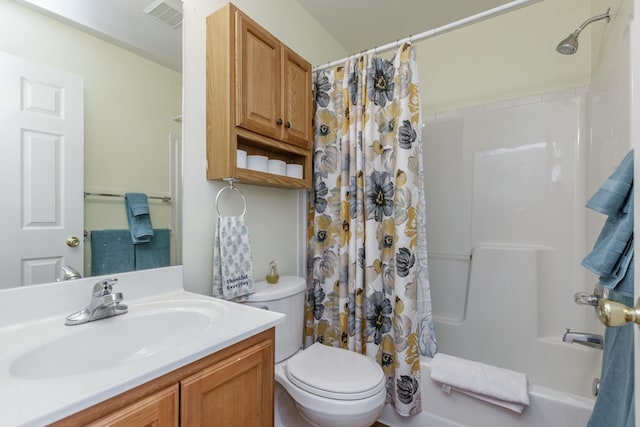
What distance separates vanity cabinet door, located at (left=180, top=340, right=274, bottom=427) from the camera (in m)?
0.69

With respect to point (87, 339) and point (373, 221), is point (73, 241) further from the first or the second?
point (373, 221)

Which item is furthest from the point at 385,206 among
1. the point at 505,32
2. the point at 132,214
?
the point at 505,32

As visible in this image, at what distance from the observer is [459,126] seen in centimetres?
207

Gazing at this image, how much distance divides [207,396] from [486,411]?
1.22 m

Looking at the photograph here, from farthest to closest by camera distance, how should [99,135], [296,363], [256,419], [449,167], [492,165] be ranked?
1. [449,167]
2. [492,165]
3. [296,363]
4. [99,135]
5. [256,419]

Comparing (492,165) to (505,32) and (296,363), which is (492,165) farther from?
(296,363)

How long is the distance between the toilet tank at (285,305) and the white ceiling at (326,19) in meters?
1.05

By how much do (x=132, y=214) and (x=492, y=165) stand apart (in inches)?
82.6

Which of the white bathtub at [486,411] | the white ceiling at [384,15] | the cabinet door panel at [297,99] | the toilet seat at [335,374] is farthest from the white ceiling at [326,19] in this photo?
the white bathtub at [486,411]

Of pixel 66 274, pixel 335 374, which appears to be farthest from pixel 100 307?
pixel 335 374

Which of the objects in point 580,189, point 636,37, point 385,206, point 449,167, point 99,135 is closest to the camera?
point 636,37

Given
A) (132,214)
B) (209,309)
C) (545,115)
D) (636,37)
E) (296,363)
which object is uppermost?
(545,115)

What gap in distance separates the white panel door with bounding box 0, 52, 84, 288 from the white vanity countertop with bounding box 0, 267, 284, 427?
0.09 meters

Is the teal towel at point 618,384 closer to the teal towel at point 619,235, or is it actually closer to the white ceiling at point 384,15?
the teal towel at point 619,235
